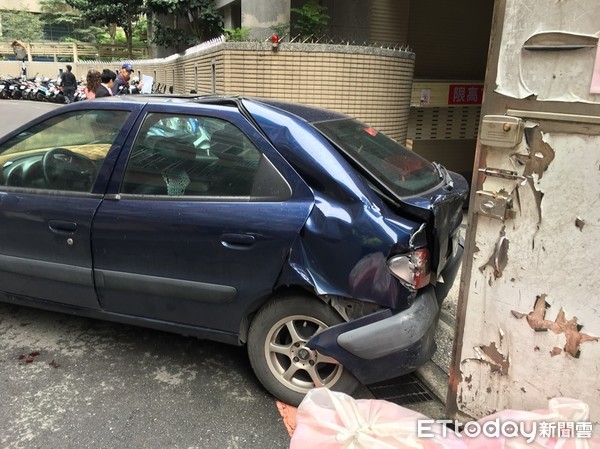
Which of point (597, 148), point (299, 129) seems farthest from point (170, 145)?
point (597, 148)

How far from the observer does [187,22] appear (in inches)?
587

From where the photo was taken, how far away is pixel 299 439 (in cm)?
171

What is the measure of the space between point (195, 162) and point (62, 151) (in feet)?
3.45

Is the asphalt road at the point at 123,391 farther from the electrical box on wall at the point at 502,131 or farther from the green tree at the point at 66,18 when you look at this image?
the green tree at the point at 66,18

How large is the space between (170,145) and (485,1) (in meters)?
7.29

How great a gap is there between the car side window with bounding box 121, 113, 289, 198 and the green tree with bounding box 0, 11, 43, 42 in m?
44.6

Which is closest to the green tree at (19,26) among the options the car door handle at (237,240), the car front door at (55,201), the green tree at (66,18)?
the green tree at (66,18)

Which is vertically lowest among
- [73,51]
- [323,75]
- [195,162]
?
[195,162]

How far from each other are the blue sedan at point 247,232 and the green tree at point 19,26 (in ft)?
145

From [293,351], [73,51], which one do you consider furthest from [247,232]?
[73,51]

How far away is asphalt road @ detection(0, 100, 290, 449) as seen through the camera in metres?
2.37

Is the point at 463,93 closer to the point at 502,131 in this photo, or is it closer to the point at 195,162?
the point at 195,162

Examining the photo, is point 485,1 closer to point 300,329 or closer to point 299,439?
point 300,329

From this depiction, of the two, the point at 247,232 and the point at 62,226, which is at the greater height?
the point at 247,232
